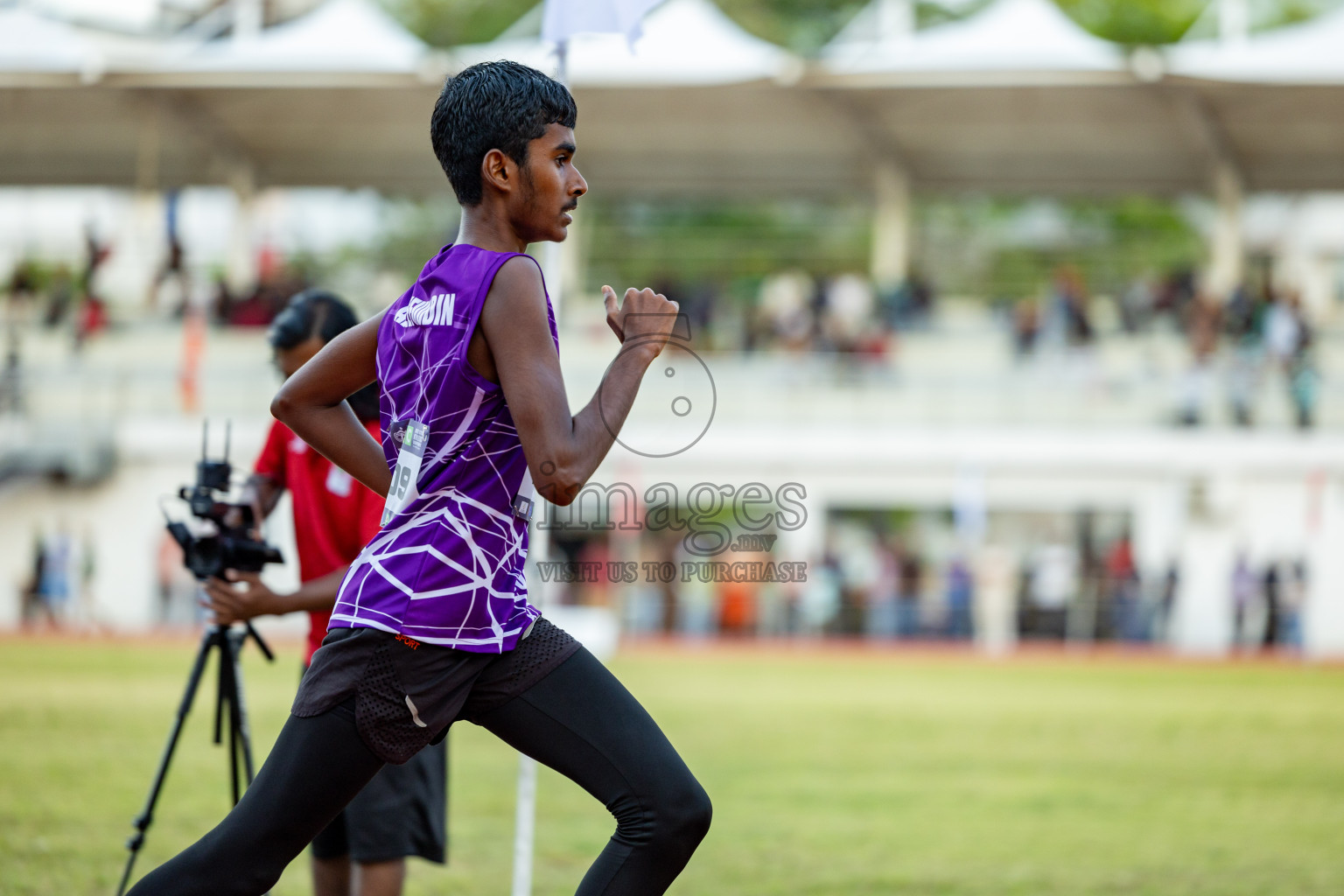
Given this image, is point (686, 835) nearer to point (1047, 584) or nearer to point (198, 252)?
point (1047, 584)

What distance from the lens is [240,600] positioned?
3.79 metres

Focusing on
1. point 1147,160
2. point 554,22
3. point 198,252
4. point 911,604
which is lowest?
point 911,604

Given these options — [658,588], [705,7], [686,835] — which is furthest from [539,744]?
[705,7]

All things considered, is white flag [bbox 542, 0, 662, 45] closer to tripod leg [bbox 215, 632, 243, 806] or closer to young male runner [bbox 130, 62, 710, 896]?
young male runner [bbox 130, 62, 710, 896]

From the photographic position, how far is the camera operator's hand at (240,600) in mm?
3764

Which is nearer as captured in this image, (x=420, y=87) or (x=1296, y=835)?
(x=1296, y=835)

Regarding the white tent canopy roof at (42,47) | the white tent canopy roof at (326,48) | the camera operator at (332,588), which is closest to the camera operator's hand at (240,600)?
the camera operator at (332,588)

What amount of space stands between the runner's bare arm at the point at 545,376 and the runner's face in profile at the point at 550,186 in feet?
0.52

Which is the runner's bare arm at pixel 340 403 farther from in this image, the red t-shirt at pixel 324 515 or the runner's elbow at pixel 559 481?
the red t-shirt at pixel 324 515

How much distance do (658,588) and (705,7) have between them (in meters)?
10.3

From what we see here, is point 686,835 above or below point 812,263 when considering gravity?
below

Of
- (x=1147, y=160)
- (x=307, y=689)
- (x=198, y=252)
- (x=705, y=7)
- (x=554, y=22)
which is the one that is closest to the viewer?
(x=307, y=689)

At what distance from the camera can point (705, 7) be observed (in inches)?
983

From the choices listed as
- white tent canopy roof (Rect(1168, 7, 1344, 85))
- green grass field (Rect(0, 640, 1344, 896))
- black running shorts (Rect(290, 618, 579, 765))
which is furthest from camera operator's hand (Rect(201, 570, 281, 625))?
white tent canopy roof (Rect(1168, 7, 1344, 85))
